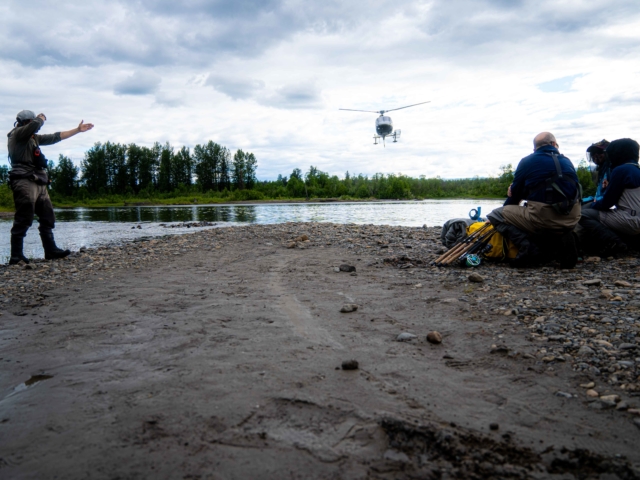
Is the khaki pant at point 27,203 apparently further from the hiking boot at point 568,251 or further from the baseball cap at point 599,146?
the baseball cap at point 599,146

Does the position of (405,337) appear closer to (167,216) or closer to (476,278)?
(476,278)

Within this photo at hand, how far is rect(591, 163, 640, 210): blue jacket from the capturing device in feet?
24.3

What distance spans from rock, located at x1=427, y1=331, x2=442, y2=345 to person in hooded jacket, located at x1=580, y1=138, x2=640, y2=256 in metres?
5.30

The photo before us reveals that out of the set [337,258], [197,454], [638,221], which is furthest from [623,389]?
[337,258]

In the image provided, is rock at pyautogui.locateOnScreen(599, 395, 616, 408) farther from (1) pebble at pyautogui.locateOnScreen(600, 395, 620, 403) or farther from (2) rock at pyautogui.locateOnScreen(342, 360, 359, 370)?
(2) rock at pyautogui.locateOnScreen(342, 360, 359, 370)

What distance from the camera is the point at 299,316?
16.8 ft

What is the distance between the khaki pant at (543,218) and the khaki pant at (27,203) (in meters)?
9.79

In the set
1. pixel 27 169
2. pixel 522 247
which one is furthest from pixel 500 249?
pixel 27 169

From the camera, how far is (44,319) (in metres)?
5.34

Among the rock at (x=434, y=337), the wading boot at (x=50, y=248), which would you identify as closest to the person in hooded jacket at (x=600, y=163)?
the rock at (x=434, y=337)

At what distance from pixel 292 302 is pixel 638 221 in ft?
20.1

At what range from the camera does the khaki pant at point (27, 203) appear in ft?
31.2

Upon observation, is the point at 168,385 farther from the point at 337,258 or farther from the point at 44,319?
the point at 337,258

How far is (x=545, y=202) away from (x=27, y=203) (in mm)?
10260
